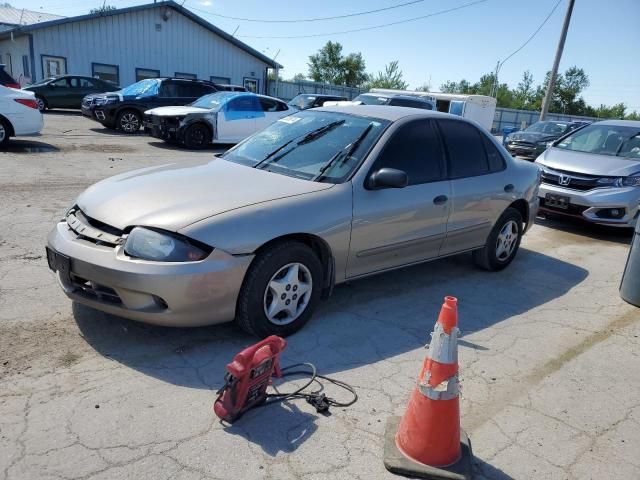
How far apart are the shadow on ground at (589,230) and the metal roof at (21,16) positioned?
30.6 metres

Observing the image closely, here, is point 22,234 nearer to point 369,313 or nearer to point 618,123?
point 369,313

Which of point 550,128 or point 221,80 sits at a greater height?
point 221,80

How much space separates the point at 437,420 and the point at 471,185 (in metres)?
2.92

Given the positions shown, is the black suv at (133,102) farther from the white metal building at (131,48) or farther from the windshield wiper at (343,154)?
the windshield wiper at (343,154)

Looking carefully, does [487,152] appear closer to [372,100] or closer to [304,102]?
[372,100]

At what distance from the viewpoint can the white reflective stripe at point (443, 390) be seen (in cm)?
253

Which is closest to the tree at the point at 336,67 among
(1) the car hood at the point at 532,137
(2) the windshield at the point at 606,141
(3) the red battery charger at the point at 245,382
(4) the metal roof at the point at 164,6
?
(4) the metal roof at the point at 164,6

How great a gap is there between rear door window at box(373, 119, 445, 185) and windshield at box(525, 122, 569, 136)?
12.9m

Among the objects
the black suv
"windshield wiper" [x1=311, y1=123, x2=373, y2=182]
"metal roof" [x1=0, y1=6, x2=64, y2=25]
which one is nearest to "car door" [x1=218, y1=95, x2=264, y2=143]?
the black suv

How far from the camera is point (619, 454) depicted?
109 inches

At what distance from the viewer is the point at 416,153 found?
4512 mm

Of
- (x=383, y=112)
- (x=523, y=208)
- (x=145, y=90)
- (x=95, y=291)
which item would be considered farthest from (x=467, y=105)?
(x=95, y=291)

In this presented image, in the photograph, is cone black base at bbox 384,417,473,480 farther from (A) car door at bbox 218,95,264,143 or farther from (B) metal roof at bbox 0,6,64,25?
(B) metal roof at bbox 0,6,64,25

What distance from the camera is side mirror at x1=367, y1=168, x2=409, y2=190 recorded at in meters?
3.93
